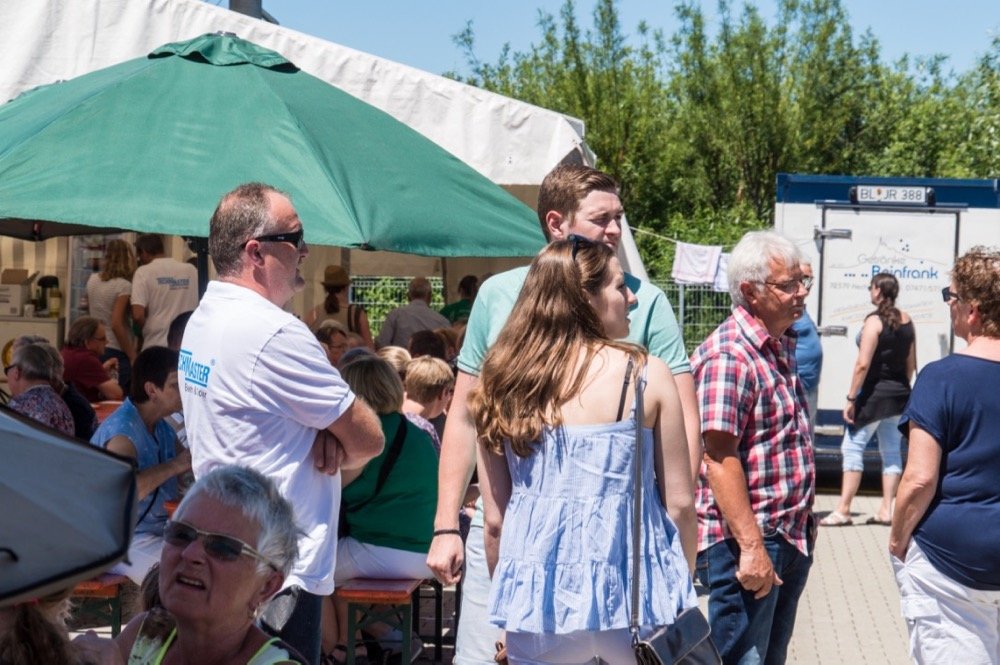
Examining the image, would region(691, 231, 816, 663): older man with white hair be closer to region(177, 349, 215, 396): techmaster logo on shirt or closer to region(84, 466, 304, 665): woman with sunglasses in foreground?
region(177, 349, 215, 396): techmaster logo on shirt

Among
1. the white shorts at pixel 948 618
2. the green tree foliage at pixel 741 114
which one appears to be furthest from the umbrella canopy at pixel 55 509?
the green tree foliage at pixel 741 114

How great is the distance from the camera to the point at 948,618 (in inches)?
171

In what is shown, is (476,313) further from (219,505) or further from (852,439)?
(852,439)

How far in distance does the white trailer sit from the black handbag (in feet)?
31.3

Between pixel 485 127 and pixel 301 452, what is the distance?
5879 mm

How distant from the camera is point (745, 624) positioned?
426 cm

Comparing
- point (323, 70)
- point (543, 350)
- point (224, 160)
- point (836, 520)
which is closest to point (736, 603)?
point (543, 350)

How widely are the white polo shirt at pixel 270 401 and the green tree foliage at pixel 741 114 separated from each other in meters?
28.1

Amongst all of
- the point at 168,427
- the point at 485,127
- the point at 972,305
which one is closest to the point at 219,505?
the point at 972,305

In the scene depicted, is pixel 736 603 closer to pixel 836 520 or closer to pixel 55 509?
pixel 55 509

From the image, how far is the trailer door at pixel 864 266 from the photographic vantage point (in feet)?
41.2

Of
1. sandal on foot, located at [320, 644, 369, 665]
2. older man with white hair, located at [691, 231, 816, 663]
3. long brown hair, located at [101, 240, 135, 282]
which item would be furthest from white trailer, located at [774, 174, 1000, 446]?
older man with white hair, located at [691, 231, 816, 663]

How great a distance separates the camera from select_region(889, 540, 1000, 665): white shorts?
429 cm

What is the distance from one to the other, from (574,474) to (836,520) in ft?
27.9
